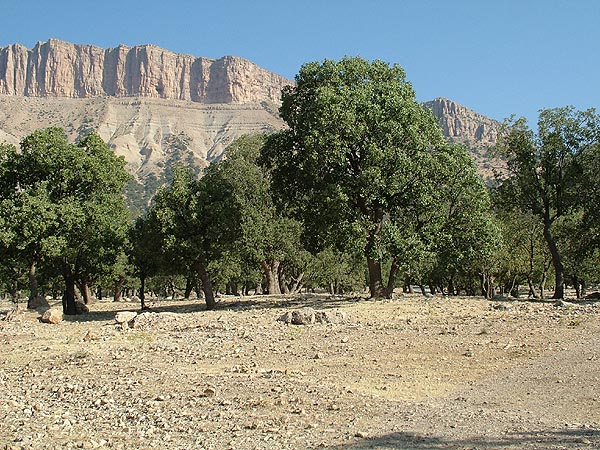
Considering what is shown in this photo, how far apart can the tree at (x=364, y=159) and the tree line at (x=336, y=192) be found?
0.21 ft

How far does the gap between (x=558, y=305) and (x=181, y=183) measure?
17881 mm

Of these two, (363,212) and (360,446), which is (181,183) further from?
(360,446)

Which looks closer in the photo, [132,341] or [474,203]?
[132,341]

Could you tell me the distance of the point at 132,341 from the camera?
676 inches

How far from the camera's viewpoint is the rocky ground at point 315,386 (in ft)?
25.5

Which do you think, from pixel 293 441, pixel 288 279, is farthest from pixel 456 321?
pixel 288 279

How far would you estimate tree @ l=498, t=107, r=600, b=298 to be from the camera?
30016mm

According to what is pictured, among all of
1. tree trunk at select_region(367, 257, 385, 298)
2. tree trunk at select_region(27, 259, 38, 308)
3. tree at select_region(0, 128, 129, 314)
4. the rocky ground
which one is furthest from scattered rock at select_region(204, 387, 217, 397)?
tree trunk at select_region(27, 259, 38, 308)

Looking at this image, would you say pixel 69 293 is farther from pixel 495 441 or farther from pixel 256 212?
pixel 495 441

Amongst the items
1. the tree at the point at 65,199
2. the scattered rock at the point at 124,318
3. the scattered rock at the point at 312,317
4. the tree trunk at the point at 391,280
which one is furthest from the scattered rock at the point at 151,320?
the tree trunk at the point at 391,280

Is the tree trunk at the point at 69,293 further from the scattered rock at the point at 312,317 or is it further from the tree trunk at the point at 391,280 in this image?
the tree trunk at the point at 391,280

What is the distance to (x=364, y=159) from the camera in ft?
80.0

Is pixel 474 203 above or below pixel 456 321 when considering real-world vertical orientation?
above

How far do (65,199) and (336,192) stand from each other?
547 inches
